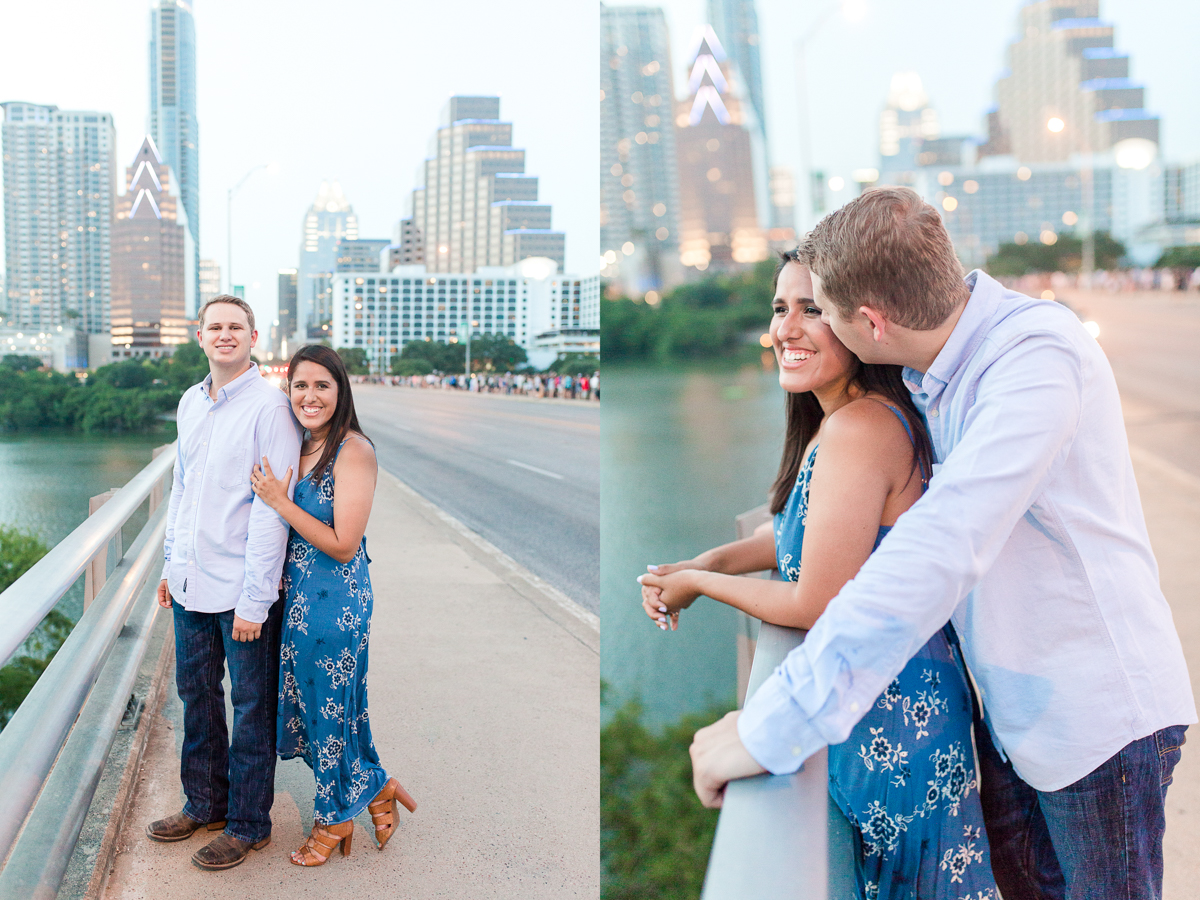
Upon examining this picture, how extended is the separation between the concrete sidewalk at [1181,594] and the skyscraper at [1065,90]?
60.6 meters

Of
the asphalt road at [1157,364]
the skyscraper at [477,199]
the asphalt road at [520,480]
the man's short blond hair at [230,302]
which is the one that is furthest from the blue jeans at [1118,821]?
the skyscraper at [477,199]

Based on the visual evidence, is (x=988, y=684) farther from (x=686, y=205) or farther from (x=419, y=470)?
(x=686, y=205)

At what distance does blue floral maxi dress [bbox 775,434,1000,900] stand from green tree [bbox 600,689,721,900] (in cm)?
345

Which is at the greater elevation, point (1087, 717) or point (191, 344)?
point (191, 344)

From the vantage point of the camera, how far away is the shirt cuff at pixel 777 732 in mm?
795

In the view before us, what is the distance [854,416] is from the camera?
121cm

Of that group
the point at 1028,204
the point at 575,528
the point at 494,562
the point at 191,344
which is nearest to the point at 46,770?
the point at 494,562

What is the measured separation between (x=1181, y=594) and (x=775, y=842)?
226 inches

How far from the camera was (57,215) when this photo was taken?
78.2 meters

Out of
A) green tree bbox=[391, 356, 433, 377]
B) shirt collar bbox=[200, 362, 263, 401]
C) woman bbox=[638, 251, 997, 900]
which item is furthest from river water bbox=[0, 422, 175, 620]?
woman bbox=[638, 251, 997, 900]

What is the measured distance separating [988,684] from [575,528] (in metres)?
10.1

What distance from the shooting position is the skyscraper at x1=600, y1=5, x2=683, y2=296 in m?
64.1

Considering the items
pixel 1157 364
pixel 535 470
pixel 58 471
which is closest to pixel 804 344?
pixel 535 470

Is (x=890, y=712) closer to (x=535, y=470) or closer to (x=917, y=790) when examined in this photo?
(x=917, y=790)
